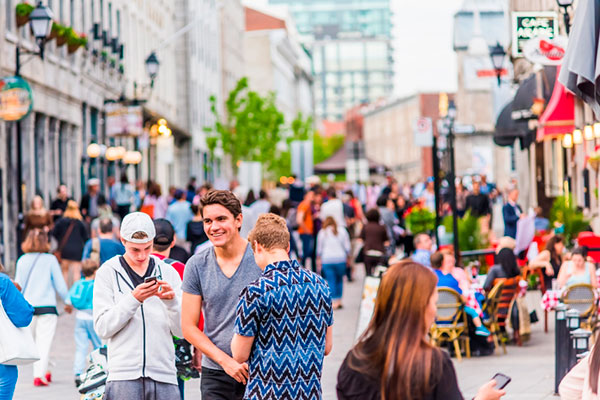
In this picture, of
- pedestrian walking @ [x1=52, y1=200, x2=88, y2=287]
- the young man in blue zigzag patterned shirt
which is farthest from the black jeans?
pedestrian walking @ [x1=52, y1=200, x2=88, y2=287]

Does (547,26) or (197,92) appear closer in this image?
(547,26)

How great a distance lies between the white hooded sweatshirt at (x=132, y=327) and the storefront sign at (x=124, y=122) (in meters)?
25.3

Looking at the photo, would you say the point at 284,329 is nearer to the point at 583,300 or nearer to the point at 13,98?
the point at 583,300

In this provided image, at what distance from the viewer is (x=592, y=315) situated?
Result: 15164 millimetres

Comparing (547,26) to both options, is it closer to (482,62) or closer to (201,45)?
(201,45)

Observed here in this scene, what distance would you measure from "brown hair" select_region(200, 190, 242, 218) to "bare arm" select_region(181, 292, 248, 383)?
0.48 metres

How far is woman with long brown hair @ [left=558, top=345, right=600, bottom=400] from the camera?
4.84 meters

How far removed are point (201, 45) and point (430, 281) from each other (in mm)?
66954

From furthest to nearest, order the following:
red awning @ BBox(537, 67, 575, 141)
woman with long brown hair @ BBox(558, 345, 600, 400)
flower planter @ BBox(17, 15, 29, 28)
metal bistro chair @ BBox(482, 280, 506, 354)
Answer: flower planter @ BBox(17, 15, 29, 28), red awning @ BBox(537, 67, 575, 141), metal bistro chair @ BBox(482, 280, 506, 354), woman with long brown hair @ BBox(558, 345, 600, 400)

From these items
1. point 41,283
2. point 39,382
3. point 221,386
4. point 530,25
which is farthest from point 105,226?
point 530,25

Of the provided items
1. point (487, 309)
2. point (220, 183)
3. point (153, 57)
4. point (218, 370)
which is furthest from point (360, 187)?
point (218, 370)

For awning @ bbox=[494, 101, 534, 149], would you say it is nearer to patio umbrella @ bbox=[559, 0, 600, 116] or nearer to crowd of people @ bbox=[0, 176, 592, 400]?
patio umbrella @ bbox=[559, 0, 600, 116]

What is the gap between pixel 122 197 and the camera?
3095cm

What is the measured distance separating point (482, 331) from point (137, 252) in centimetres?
858
